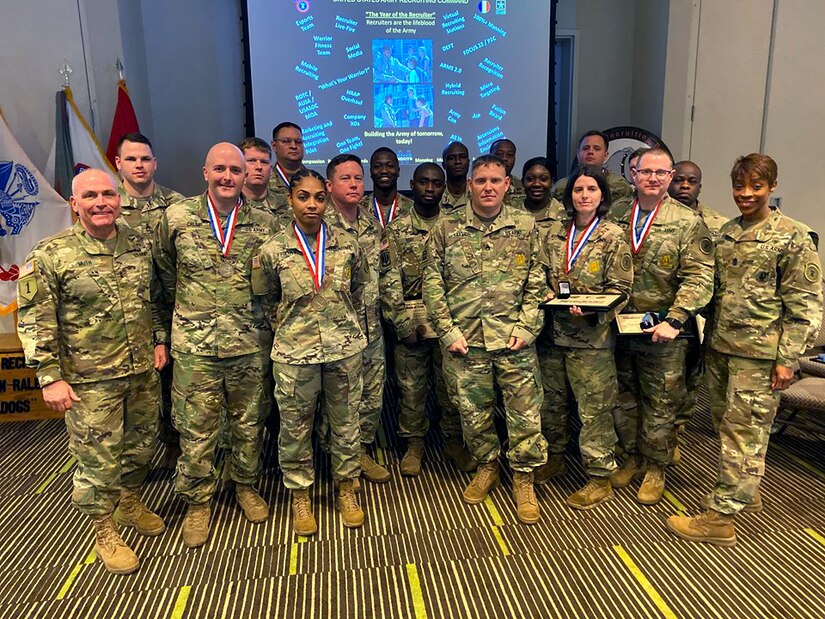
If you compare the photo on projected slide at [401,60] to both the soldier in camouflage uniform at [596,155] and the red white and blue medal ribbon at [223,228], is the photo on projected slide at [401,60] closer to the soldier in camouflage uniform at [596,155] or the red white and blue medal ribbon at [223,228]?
the soldier in camouflage uniform at [596,155]

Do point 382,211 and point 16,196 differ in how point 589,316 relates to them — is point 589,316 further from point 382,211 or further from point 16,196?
point 16,196

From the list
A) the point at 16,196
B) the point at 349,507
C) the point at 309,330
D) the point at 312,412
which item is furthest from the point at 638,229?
the point at 16,196

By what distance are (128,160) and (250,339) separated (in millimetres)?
1306

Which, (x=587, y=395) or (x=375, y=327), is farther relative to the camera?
(x=375, y=327)

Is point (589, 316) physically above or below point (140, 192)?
below

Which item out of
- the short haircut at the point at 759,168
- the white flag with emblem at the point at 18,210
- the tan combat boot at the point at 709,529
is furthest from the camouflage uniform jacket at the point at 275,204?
the tan combat boot at the point at 709,529

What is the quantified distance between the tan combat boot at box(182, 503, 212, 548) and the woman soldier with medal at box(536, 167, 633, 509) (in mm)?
1772

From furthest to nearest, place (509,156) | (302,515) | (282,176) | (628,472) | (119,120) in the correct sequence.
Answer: (119,120)
(509,156)
(282,176)
(628,472)
(302,515)

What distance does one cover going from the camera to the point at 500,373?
276 centimetres

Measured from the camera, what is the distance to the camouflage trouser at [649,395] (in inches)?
109

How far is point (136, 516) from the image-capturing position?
2688mm

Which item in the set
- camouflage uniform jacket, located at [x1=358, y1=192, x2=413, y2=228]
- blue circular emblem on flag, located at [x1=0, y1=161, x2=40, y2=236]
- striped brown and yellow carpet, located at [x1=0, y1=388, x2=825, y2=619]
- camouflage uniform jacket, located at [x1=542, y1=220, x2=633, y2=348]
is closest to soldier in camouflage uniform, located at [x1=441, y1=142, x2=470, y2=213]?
camouflage uniform jacket, located at [x1=358, y1=192, x2=413, y2=228]

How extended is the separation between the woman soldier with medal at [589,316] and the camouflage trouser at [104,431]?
197 cm

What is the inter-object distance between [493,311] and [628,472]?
1191 millimetres
